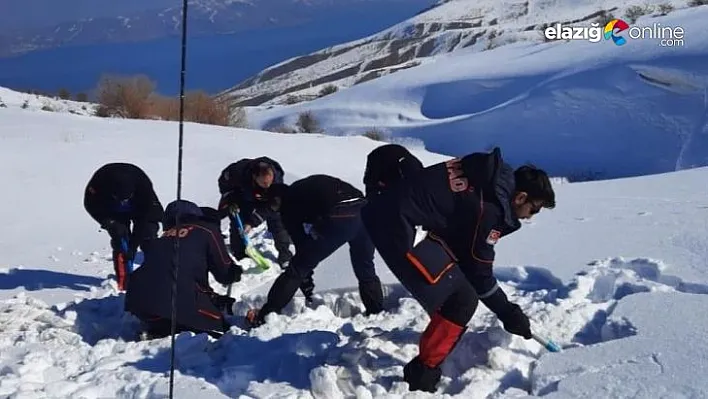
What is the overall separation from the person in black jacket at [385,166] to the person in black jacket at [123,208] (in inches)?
95.6

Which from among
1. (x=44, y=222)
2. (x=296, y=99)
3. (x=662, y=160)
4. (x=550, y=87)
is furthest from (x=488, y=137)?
(x=296, y=99)

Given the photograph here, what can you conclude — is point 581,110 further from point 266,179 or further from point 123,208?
point 266,179

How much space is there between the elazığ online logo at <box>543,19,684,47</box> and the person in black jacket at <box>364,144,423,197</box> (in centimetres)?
2075

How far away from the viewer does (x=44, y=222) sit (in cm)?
1075

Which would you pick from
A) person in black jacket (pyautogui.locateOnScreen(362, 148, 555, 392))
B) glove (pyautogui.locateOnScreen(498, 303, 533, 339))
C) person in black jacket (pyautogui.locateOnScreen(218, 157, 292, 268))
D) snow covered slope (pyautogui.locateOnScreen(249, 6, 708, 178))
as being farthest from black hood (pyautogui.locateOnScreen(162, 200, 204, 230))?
snow covered slope (pyautogui.locateOnScreen(249, 6, 708, 178))

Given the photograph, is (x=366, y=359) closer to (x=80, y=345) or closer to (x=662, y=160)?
(x=80, y=345)

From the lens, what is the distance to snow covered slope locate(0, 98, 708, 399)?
14.0 feet

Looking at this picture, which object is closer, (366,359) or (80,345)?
(366,359)

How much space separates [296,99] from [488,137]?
20.3 metres

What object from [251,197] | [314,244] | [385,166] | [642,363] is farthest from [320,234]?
[642,363]

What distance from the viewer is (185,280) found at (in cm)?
542

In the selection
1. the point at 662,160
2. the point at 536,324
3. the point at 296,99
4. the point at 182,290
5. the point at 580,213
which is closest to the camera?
the point at 536,324

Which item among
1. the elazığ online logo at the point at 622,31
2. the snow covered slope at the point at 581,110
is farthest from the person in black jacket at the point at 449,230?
the elazığ online logo at the point at 622,31

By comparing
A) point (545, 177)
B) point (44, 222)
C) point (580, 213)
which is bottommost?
point (44, 222)
